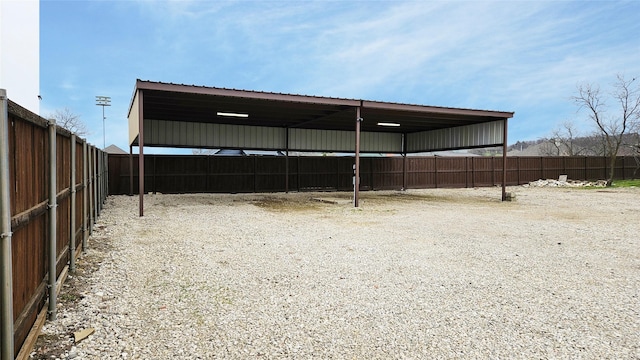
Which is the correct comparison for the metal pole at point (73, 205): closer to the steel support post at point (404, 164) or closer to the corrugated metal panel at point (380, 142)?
the corrugated metal panel at point (380, 142)

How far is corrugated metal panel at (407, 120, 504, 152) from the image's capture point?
14820mm

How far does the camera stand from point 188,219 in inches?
357

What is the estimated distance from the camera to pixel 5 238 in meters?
2.04

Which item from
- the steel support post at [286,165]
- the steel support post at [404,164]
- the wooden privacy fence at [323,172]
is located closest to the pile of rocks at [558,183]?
the wooden privacy fence at [323,172]

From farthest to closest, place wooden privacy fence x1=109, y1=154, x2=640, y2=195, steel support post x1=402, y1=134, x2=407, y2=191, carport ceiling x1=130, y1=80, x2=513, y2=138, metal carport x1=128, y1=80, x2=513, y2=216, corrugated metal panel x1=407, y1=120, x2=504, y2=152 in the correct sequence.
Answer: steel support post x1=402, y1=134, x2=407, y2=191, wooden privacy fence x1=109, y1=154, x2=640, y2=195, corrugated metal panel x1=407, y1=120, x2=504, y2=152, metal carport x1=128, y1=80, x2=513, y2=216, carport ceiling x1=130, y1=80, x2=513, y2=138

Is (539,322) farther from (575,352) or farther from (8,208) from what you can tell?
(8,208)

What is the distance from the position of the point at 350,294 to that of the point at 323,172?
15.5m

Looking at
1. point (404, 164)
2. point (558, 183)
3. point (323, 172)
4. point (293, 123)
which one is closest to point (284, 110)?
point (293, 123)

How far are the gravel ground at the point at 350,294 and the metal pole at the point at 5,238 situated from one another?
1.98ft

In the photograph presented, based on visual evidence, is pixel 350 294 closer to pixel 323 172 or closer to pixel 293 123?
pixel 293 123

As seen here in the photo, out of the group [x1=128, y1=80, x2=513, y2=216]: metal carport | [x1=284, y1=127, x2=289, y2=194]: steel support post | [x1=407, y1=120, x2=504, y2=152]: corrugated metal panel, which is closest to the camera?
[x1=128, y1=80, x2=513, y2=216]: metal carport

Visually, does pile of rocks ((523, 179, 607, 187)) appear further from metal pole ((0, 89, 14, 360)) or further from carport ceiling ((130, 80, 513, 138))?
metal pole ((0, 89, 14, 360))

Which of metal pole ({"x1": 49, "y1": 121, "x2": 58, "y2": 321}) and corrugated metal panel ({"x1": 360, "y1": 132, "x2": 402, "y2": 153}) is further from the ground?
corrugated metal panel ({"x1": 360, "y1": 132, "x2": 402, "y2": 153})

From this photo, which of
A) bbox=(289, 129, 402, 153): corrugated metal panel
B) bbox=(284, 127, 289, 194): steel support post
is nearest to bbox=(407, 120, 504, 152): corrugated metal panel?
bbox=(289, 129, 402, 153): corrugated metal panel
